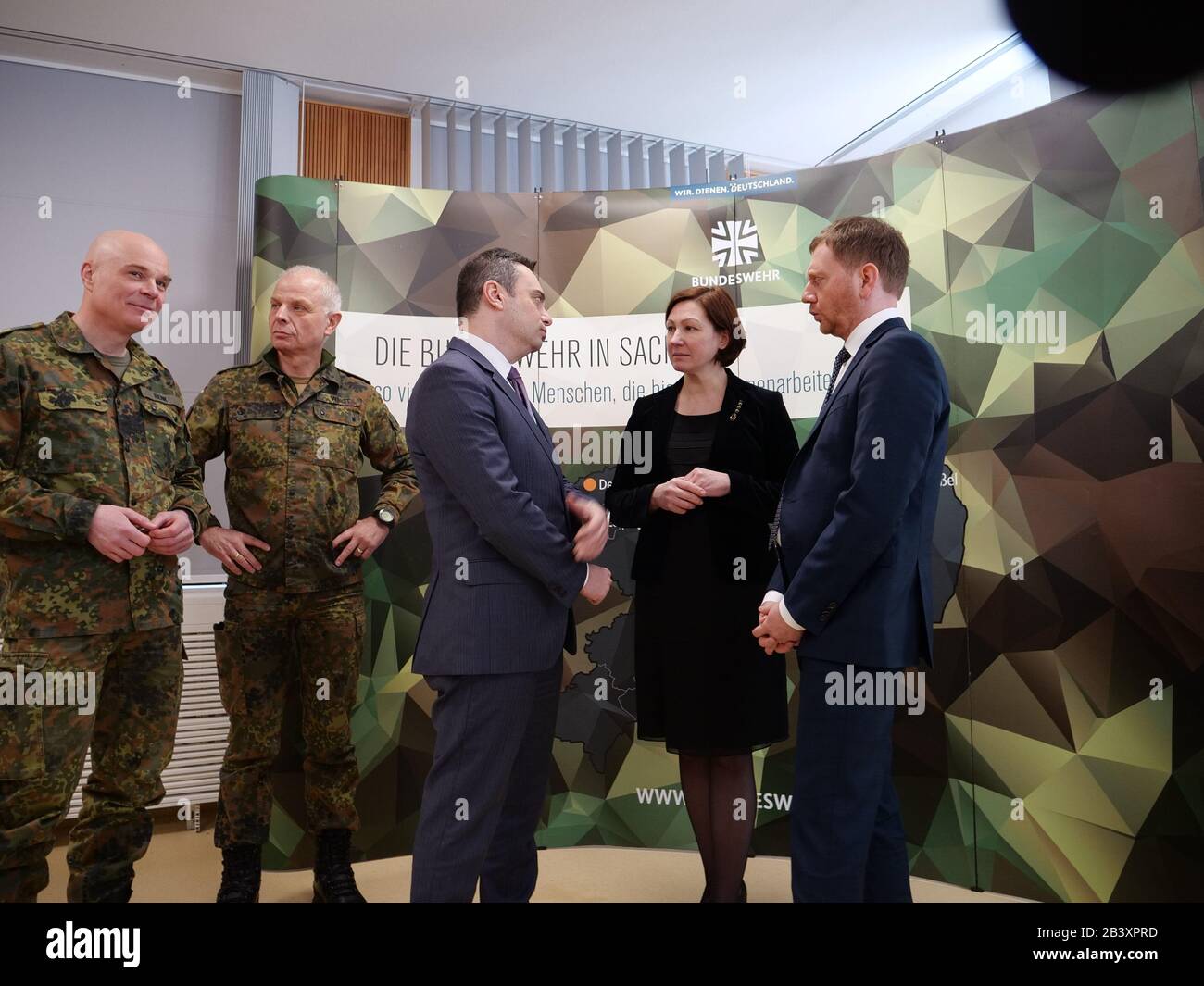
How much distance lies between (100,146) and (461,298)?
353cm

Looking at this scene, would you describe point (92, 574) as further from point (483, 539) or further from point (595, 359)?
point (595, 359)

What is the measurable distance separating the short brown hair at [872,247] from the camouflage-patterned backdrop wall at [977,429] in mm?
1002

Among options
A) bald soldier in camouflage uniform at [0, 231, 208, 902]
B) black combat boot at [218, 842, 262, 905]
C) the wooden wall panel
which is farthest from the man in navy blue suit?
the wooden wall panel

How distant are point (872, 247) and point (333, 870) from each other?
2.79 m

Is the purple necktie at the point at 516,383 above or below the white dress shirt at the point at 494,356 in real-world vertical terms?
below

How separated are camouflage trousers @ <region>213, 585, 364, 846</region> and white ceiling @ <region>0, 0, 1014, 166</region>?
308 centimetres

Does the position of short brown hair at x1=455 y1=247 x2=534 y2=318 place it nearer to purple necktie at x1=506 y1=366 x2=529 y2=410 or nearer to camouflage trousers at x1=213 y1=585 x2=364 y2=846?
purple necktie at x1=506 y1=366 x2=529 y2=410

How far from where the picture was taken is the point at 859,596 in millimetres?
2109

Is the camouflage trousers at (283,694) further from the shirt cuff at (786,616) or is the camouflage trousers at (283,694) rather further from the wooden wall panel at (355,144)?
the wooden wall panel at (355,144)

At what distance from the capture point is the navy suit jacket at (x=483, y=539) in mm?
2143
